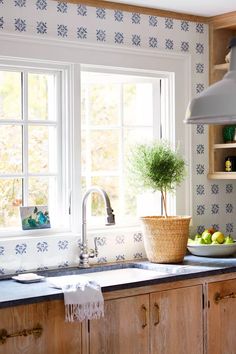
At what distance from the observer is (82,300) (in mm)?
3453

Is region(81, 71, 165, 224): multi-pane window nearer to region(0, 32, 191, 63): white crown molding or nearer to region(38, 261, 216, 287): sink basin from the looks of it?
region(0, 32, 191, 63): white crown molding

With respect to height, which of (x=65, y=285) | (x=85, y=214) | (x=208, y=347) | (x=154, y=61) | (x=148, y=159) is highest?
(x=154, y=61)

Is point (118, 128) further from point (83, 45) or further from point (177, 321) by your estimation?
point (177, 321)

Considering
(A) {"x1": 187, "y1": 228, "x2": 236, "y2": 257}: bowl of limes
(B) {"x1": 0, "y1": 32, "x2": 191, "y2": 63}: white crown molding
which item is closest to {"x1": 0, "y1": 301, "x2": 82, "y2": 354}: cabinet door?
(A) {"x1": 187, "y1": 228, "x2": 236, "y2": 257}: bowl of limes

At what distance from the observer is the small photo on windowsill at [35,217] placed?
4.03m

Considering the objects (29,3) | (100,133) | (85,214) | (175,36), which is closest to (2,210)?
(85,214)

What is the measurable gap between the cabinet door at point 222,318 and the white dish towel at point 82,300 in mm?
796

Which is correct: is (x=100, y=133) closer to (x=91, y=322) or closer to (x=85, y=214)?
(x=85, y=214)

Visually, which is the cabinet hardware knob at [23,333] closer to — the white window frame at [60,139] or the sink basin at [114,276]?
the sink basin at [114,276]

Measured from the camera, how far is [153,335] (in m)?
3.80

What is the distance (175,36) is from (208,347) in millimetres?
1933

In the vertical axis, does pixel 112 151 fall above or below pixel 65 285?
above

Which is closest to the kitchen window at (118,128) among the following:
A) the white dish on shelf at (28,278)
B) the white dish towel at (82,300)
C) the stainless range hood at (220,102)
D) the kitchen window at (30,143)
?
the kitchen window at (30,143)

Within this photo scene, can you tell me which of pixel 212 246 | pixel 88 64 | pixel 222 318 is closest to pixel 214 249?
pixel 212 246
